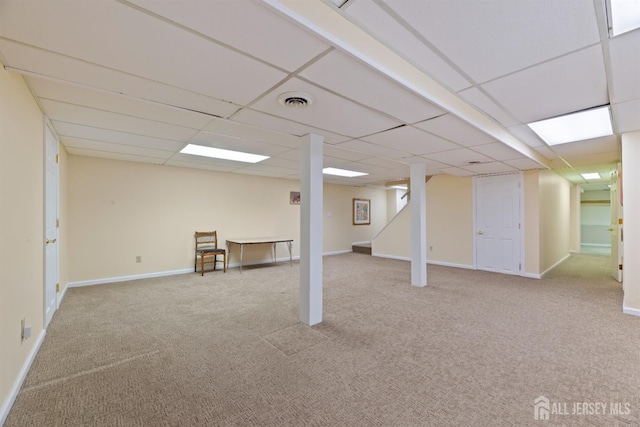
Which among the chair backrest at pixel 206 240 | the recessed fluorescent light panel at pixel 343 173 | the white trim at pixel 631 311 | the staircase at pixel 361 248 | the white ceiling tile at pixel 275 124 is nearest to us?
the white ceiling tile at pixel 275 124

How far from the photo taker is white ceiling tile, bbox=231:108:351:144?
2639 millimetres

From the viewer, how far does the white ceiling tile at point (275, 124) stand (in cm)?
264

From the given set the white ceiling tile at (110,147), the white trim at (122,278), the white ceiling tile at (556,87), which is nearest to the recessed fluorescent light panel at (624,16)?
the white ceiling tile at (556,87)

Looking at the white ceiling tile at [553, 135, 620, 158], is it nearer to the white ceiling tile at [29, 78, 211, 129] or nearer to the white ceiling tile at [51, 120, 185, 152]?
the white ceiling tile at [29, 78, 211, 129]

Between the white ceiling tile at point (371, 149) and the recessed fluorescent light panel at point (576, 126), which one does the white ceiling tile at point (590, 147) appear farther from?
the white ceiling tile at point (371, 149)

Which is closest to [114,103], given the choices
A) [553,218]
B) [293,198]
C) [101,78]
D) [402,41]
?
A: [101,78]

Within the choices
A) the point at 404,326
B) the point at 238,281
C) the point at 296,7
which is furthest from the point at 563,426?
the point at 238,281

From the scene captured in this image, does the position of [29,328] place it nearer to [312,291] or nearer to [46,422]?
[46,422]

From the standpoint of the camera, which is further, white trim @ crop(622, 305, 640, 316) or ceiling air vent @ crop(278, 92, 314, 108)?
white trim @ crop(622, 305, 640, 316)

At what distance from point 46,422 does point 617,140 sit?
20.9 ft

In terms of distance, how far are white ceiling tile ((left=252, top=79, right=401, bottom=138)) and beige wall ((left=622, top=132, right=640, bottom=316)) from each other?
2997 millimetres

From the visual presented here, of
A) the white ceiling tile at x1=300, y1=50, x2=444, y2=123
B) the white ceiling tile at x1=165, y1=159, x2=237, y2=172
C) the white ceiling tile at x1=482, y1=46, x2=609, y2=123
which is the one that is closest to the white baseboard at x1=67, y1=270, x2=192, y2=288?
the white ceiling tile at x1=165, y1=159, x2=237, y2=172

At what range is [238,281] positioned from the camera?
5.10 m

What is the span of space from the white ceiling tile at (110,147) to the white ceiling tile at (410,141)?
3240 millimetres
